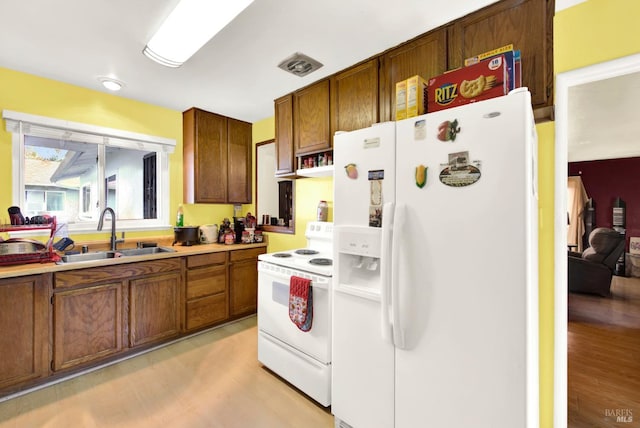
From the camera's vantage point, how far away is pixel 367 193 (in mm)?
1562

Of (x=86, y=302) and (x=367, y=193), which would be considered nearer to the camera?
(x=367, y=193)

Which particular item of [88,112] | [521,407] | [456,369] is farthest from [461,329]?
[88,112]

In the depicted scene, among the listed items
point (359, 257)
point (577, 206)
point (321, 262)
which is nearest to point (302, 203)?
point (321, 262)

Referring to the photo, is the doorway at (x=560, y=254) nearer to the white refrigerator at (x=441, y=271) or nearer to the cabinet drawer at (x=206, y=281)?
the white refrigerator at (x=441, y=271)

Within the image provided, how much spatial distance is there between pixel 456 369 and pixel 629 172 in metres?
7.62

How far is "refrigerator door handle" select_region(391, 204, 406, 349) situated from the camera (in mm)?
1340

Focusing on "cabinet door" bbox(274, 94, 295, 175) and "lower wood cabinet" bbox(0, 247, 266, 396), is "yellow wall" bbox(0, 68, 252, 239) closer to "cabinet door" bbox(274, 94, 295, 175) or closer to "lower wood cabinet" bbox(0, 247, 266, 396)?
"lower wood cabinet" bbox(0, 247, 266, 396)

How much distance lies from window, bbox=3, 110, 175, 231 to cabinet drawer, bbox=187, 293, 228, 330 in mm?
1029

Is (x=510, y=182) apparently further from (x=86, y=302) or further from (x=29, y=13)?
(x=86, y=302)

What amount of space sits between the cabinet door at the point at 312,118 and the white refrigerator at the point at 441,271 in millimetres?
809

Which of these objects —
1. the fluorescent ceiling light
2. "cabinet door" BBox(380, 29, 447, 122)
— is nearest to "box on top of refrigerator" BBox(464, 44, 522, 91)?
"cabinet door" BBox(380, 29, 447, 122)

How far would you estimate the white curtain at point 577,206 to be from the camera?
6457 mm

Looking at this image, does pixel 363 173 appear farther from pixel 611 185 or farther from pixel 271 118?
pixel 611 185

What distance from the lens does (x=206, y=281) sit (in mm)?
3004
